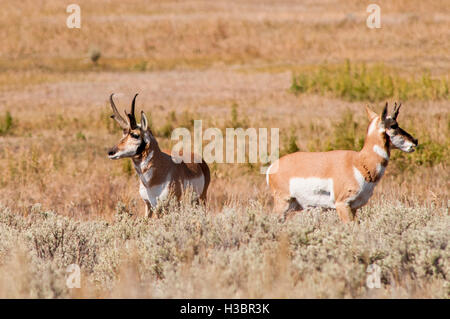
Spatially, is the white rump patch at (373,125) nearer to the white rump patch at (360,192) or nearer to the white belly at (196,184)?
the white rump patch at (360,192)

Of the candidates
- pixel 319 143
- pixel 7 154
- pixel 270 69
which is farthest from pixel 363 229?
pixel 270 69

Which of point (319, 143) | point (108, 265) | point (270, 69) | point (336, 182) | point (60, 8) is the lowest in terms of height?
point (108, 265)

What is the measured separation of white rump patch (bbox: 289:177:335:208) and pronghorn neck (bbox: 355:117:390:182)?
0.41m

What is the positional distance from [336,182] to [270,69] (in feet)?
94.4

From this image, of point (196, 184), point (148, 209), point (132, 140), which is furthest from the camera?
point (196, 184)

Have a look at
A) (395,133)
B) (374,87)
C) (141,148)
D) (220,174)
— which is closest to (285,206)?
(395,133)

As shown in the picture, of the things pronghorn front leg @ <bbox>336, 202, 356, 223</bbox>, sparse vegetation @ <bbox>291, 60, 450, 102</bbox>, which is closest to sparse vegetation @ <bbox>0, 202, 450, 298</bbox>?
pronghorn front leg @ <bbox>336, 202, 356, 223</bbox>

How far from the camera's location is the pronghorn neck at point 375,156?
8.07 metres

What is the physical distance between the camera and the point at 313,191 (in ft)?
26.6

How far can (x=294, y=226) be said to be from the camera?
24.4 feet

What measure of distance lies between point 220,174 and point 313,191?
17.5ft

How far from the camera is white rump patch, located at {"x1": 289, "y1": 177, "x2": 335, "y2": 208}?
8070 mm

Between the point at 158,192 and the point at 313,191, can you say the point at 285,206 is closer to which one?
the point at 313,191

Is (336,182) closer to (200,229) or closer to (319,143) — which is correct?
(200,229)
